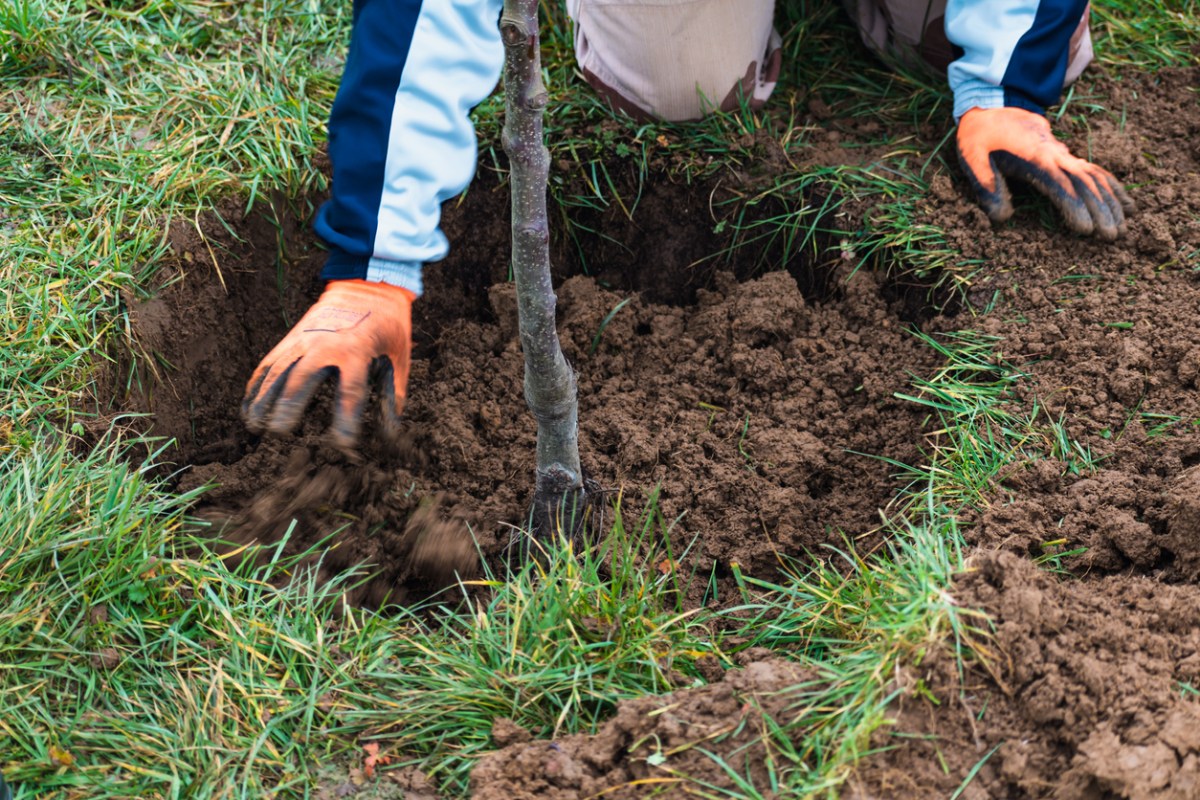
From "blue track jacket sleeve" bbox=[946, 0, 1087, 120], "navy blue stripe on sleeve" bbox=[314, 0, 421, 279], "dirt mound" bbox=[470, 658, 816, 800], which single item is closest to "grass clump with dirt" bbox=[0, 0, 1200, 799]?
"dirt mound" bbox=[470, 658, 816, 800]

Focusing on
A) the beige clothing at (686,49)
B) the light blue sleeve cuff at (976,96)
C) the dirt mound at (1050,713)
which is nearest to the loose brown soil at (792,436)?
the dirt mound at (1050,713)

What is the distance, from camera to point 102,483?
1.84m

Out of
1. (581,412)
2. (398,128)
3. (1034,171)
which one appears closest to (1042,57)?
(1034,171)

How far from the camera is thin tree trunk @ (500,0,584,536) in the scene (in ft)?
4.79

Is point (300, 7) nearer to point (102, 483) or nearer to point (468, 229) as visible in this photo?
point (468, 229)

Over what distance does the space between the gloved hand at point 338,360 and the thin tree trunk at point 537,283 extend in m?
0.40

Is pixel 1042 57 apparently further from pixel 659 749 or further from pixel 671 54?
pixel 659 749

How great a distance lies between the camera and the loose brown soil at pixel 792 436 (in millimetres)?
1452

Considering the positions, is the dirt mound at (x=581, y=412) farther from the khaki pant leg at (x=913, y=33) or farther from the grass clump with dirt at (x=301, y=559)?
the khaki pant leg at (x=913, y=33)

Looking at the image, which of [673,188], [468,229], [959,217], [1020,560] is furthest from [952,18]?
[1020,560]

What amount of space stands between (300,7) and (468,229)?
83cm

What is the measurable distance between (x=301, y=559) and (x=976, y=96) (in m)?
1.88

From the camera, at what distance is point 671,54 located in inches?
104

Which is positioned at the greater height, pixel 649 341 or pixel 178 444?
pixel 649 341
